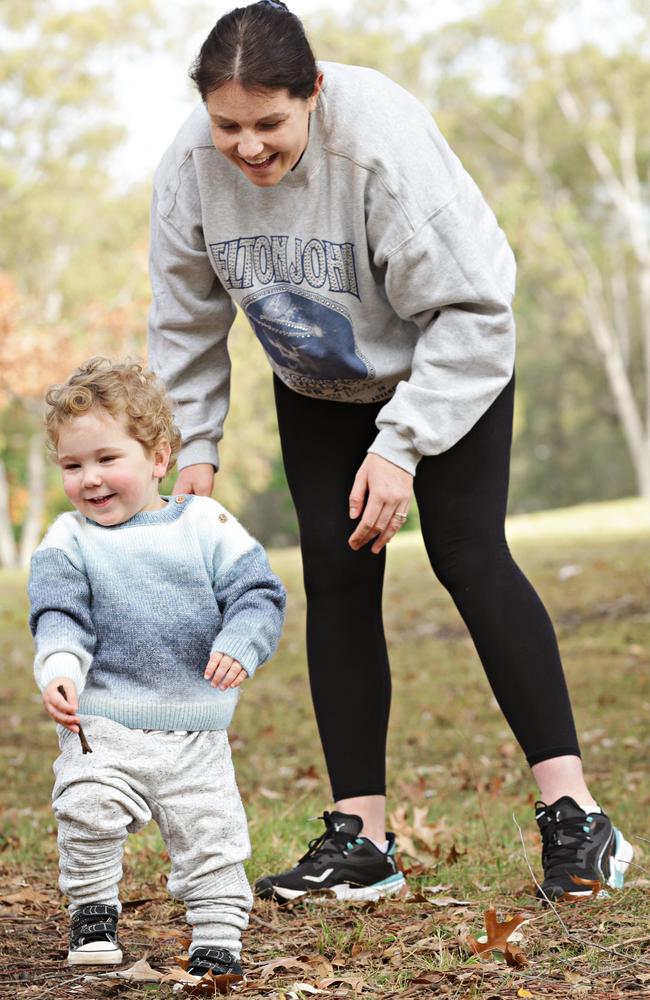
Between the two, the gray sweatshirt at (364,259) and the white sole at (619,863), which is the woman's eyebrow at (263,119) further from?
the white sole at (619,863)

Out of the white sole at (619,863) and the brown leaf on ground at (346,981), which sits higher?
the white sole at (619,863)

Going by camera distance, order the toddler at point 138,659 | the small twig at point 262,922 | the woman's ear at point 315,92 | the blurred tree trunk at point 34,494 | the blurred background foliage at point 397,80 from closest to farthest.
Result: the toddler at point 138,659, the woman's ear at point 315,92, the small twig at point 262,922, the blurred background foliage at point 397,80, the blurred tree trunk at point 34,494

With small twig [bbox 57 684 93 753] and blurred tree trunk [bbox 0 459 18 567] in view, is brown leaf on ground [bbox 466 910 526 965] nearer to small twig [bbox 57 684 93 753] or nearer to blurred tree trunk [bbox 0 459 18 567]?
small twig [bbox 57 684 93 753]

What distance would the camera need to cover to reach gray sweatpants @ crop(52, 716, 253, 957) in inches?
100

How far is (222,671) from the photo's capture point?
253 centimetres

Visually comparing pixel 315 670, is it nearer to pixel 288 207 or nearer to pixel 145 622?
pixel 145 622

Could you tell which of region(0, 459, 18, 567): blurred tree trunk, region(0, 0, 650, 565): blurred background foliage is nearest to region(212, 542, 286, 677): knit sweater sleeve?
region(0, 0, 650, 565): blurred background foliage

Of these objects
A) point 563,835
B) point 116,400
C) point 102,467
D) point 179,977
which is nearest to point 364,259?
point 116,400

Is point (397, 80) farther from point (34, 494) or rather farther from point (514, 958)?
point (514, 958)

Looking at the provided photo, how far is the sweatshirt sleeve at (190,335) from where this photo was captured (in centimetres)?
336

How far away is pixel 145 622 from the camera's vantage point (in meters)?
2.62

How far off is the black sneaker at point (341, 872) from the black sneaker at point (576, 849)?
428mm

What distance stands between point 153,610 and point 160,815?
1.39 feet

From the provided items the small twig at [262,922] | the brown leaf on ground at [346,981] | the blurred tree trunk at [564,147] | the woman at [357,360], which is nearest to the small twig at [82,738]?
the brown leaf on ground at [346,981]
